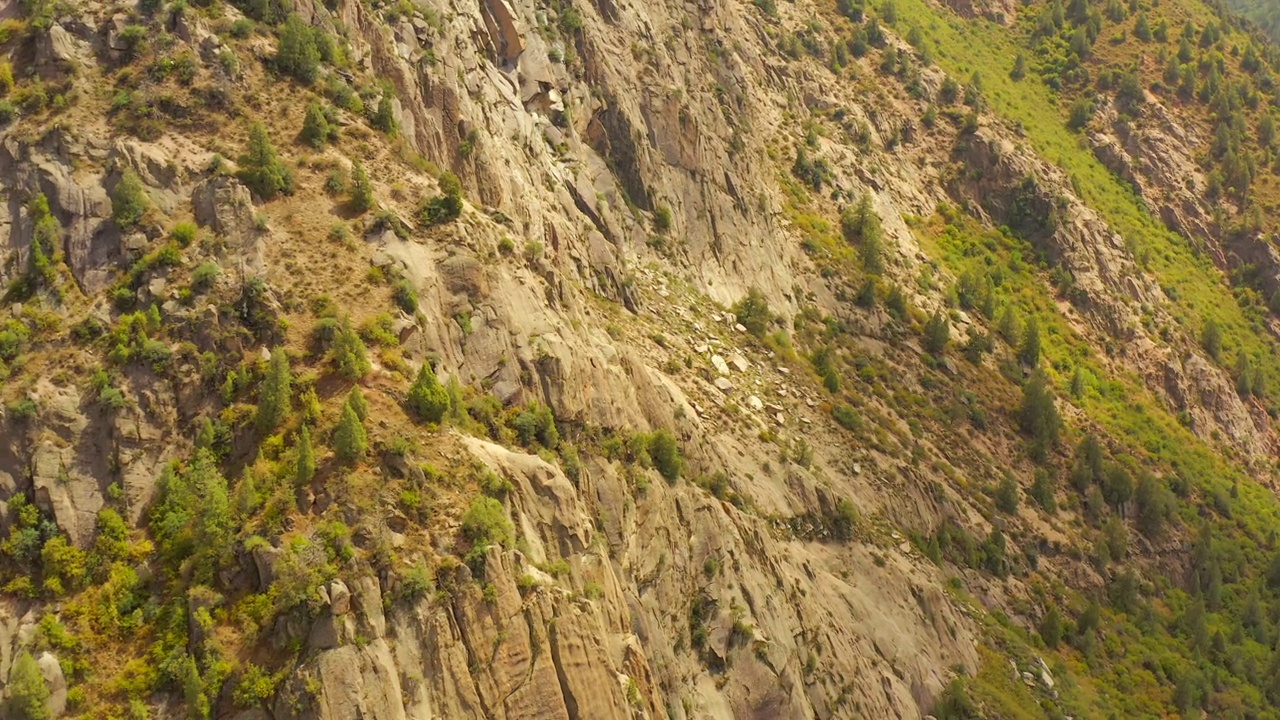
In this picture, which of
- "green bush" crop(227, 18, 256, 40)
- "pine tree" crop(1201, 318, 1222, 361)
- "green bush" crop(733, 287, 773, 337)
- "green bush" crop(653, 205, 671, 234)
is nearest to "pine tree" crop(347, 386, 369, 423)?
"green bush" crop(227, 18, 256, 40)

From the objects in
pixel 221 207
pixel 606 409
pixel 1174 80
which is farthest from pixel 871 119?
pixel 221 207

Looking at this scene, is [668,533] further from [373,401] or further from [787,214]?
[787,214]

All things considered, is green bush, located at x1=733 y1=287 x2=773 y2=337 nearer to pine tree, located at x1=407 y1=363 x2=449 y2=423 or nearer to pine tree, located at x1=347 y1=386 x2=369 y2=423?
pine tree, located at x1=407 y1=363 x2=449 y2=423

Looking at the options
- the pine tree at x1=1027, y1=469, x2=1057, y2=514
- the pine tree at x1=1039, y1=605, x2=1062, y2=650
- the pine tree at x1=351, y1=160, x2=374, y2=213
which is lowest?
the pine tree at x1=1039, y1=605, x2=1062, y2=650

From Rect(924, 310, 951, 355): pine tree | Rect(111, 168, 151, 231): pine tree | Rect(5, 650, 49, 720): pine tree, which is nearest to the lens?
Rect(5, 650, 49, 720): pine tree

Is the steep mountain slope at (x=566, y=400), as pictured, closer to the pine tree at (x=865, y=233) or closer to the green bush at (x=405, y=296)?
the green bush at (x=405, y=296)

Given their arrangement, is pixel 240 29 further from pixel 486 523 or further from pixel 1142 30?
pixel 1142 30

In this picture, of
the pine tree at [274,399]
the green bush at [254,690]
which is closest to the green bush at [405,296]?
the pine tree at [274,399]
